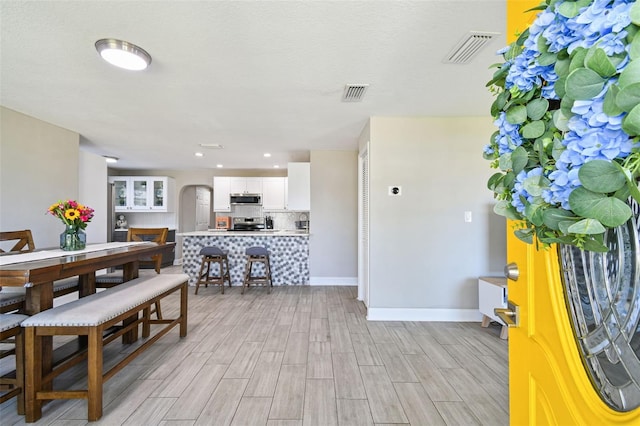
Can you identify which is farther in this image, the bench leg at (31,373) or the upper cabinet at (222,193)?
the upper cabinet at (222,193)

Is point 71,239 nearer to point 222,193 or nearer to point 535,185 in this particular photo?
point 535,185

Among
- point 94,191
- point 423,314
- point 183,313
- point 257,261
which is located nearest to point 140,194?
point 94,191

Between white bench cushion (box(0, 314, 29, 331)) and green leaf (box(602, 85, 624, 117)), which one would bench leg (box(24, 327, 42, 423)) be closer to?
white bench cushion (box(0, 314, 29, 331))

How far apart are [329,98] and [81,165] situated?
13.3 ft

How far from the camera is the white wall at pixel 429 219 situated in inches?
135

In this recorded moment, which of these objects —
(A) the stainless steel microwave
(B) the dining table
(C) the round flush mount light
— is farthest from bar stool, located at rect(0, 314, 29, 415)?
(A) the stainless steel microwave

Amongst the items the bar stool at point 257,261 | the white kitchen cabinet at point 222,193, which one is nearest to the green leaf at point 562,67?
the bar stool at point 257,261

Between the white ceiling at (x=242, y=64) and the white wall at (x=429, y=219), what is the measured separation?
0.93 ft

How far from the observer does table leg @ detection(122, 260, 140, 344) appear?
2740 mm

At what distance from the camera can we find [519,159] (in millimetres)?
558

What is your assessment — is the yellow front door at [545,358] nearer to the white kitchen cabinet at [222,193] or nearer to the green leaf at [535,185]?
the green leaf at [535,185]

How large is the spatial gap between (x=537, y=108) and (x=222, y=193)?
6870 millimetres

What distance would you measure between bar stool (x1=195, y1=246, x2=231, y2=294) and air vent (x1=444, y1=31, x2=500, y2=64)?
4.00m

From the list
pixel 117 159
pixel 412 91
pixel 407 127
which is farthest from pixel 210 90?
pixel 117 159
